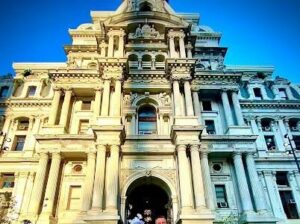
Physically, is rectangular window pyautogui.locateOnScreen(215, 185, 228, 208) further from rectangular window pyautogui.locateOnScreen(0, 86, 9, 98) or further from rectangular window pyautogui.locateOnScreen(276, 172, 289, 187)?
rectangular window pyautogui.locateOnScreen(0, 86, 9, 98)

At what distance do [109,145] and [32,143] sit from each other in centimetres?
961

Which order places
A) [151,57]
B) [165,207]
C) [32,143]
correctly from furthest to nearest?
[151,57] < [32,143] < [165,207]

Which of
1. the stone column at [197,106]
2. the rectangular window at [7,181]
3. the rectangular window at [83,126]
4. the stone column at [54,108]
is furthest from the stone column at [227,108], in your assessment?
the rectangular window at [7,181]

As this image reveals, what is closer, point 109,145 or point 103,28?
point 109,145

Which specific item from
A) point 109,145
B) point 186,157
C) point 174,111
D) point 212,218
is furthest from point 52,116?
point 212,218

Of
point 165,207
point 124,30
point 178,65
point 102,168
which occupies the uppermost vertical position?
point 124,30

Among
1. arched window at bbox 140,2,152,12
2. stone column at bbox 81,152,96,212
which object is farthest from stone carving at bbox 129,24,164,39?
stone column at bbox 81,152,96,212

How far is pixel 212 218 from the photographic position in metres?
18.7

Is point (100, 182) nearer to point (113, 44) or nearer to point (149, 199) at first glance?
point (149, 199)

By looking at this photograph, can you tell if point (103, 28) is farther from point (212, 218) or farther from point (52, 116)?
point (212, 218)

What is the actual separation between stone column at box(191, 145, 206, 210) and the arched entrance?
277 centimetres

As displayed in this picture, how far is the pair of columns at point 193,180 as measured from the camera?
19297 mm

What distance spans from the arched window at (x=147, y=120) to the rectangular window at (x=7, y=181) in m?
11.5

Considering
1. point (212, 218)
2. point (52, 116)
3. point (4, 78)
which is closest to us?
point (212, 218)
